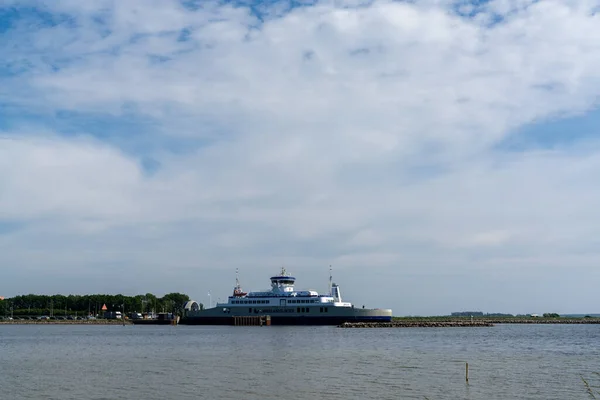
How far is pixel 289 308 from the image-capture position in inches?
4732

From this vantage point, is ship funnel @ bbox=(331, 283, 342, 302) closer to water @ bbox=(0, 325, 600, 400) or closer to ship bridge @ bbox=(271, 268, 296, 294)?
ship bridge @ bbox=(271, 268, 296, 294)

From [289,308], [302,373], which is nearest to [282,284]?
[289,308]

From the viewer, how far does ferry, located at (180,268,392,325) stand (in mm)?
117625

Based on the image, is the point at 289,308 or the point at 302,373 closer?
the point at 302,373

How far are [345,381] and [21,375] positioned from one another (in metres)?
21.0

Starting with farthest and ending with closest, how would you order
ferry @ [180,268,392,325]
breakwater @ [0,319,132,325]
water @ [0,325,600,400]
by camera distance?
breakwater @ [0,319,132,325], ferry @ [180,268,392,325], water @ [0,325,600,400]

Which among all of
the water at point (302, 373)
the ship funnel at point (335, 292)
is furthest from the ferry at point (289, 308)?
the water at point (302, 373)

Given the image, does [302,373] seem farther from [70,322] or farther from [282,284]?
[70,322]

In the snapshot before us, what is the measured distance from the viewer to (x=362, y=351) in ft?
185

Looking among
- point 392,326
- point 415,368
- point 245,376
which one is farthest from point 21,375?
point 392,326

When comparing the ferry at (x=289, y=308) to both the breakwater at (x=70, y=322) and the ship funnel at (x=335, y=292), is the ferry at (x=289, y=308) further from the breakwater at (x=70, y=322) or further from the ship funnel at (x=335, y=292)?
the breakwater at (x=70, y=322)

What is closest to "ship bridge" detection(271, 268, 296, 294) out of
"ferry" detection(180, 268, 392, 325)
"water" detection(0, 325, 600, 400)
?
"ferry" detection(180, 268, 392, 325)

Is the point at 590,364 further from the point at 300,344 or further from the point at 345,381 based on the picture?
the point at 300,344

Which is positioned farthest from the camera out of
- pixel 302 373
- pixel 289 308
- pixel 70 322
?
pixel 70 322
